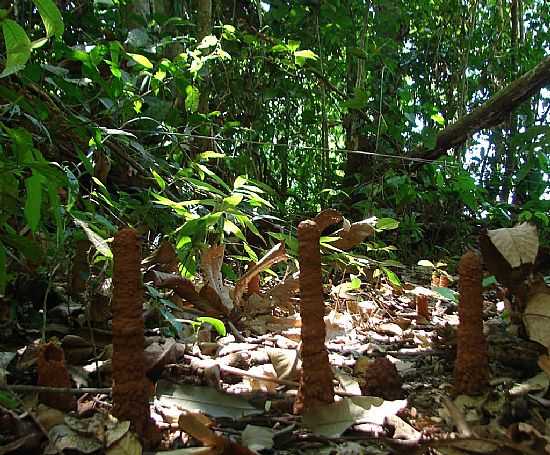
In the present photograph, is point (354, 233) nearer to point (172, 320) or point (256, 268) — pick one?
point (256, 268)

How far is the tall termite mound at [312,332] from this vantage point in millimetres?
1358

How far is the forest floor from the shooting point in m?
1.15

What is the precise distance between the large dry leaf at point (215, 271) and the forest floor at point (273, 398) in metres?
0.12

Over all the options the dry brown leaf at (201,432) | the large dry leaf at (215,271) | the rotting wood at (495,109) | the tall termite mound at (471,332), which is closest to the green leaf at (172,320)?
the large dry leaf at (215,271)

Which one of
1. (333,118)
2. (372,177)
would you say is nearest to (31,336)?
(372,177)

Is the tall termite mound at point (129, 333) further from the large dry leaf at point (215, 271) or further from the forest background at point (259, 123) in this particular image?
the large dry leaf at point (215, 271)

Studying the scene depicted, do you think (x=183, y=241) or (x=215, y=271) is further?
(x=215, y=271)

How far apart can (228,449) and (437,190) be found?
424 cm

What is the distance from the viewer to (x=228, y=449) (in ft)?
3.66

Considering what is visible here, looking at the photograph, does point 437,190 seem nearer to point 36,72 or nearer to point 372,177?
point 372,177

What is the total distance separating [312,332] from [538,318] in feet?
2.00

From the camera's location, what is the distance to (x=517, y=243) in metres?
1.60

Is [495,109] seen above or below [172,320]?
above

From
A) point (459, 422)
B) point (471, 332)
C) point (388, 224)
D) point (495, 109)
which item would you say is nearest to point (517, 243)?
point (471, 332)
